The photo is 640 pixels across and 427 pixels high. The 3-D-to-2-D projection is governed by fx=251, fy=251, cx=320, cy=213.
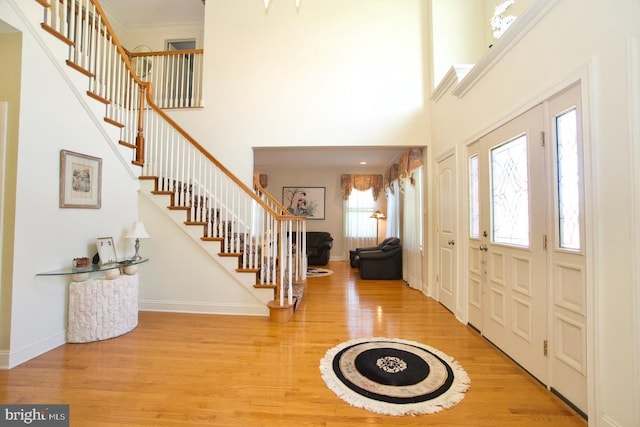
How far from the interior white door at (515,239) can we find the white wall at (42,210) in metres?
4.08

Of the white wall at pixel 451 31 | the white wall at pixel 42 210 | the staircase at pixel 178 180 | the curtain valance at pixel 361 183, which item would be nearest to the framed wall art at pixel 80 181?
the white wall at pixel 42 210

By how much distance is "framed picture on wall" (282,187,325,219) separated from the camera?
7742 millimetres

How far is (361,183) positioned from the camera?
24.8ft

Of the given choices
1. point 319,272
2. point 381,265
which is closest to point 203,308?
point 319,272

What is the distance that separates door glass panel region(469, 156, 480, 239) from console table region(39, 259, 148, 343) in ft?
12.6


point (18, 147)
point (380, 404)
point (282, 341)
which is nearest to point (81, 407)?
point (282, 341)

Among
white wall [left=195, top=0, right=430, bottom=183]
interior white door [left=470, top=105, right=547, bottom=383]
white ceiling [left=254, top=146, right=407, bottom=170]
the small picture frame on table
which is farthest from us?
white ceiling [left=254, top=146, right=407, bottom=170]

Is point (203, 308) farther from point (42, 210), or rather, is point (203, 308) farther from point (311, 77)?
point (311, 77)

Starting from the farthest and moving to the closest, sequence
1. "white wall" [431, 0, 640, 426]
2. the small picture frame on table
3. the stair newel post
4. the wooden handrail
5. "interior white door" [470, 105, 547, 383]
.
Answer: the stair newel post, the wooden handrail, the small picture frame on table, "interior white door" [470, 105, 547, 383], "white wall" [431, 0, 640, 426]

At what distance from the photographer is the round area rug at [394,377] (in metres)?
1.63

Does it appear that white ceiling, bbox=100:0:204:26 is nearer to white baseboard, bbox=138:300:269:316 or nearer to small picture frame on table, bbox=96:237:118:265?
small picture frame on table, bbox=96:237:118:265

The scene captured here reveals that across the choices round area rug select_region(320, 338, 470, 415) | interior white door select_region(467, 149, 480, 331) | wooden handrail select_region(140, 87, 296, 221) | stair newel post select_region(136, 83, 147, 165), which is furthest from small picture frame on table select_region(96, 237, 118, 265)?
interior white door select_region(467, 149, 480, 331)

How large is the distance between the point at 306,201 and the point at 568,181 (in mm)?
6423

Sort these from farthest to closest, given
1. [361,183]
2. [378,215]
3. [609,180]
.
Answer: [361,183] → [378,215] → [609,180]
